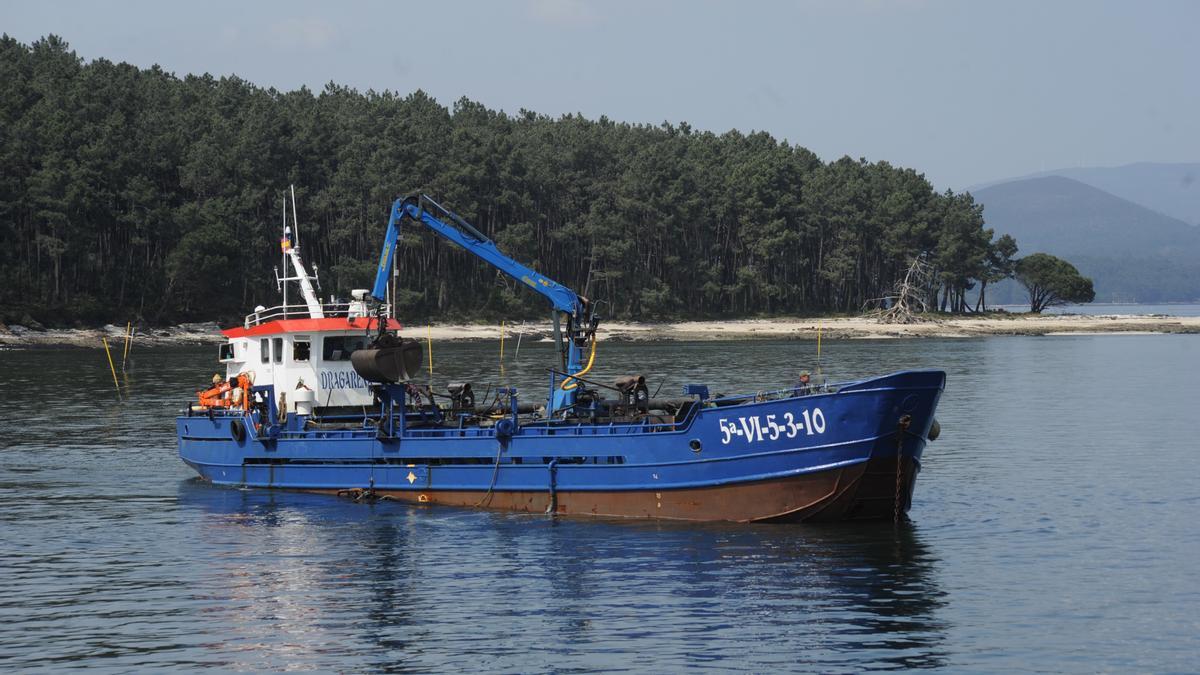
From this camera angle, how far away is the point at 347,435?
107 feet

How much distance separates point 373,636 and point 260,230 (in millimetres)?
101372

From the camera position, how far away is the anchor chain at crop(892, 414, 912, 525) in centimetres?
2614

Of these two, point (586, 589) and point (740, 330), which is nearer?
point (586, 589)

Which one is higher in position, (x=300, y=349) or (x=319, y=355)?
(x=300, y=349)

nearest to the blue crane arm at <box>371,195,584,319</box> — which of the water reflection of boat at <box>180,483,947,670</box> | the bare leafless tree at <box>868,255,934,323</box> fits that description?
the water reflection of boat at <box>180,483,947,670</box>

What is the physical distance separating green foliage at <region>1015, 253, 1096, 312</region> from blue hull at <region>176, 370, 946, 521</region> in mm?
152248

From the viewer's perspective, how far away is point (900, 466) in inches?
1055

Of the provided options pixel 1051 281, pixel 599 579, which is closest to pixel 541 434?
pixel 599 579

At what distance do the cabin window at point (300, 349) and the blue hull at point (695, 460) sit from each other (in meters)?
3.39

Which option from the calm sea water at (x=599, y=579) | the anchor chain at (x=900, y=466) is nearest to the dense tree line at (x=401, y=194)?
the calm sea water at (x=599, y=579)

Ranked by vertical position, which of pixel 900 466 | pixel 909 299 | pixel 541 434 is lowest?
pixel 900 466

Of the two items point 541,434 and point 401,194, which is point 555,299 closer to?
point 541,434

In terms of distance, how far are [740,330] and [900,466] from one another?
106 m

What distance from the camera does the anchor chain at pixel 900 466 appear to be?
26141mm
